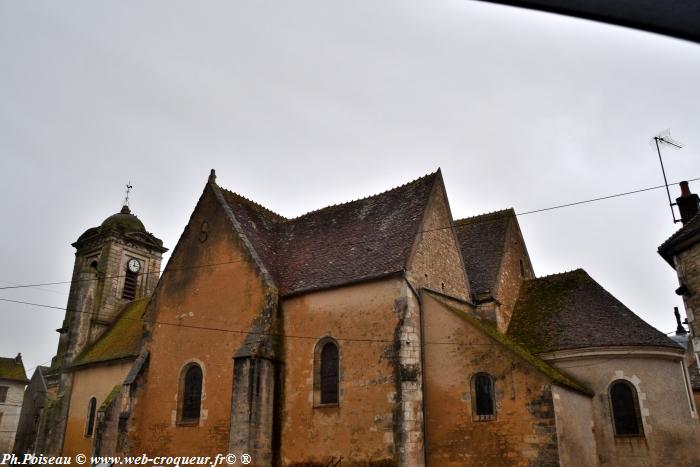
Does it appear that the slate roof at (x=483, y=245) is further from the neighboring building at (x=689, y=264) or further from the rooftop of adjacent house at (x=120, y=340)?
the rooftop of adjacent house at (x=120, y=340)

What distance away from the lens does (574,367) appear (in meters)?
18.0

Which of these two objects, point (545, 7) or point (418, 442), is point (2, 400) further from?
point (545, 7)

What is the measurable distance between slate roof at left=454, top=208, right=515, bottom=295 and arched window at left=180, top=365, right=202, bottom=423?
1051cm

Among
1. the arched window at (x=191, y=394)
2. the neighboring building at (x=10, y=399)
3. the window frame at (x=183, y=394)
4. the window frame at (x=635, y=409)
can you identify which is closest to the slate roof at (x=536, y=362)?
the window frame at (x=635, y=409)

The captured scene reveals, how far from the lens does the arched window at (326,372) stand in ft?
57.6

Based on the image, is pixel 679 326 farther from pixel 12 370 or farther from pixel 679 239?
pixel 12 370

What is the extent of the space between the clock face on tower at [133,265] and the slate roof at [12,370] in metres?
15.8

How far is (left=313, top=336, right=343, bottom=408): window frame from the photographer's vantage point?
17312mm

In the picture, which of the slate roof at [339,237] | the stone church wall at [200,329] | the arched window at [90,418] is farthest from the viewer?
the arched window at [90,418]

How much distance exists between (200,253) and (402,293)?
8.59 meters

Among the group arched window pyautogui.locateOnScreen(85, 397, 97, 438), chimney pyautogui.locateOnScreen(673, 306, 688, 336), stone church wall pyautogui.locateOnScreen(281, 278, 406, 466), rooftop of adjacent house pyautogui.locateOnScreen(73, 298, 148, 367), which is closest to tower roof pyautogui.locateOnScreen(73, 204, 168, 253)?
rooftop of adjacent house pyautogui.locateOnScreen(73, 298, 148, 367)

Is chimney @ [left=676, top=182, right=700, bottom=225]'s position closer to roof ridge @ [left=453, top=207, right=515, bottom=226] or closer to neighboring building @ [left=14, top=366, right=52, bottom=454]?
roof ridge @ [left=453, top=207, right=515, bottom=226]

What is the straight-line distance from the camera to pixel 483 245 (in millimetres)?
23312

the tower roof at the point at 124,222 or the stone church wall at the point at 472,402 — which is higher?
the tower roof at the point at 124,222
